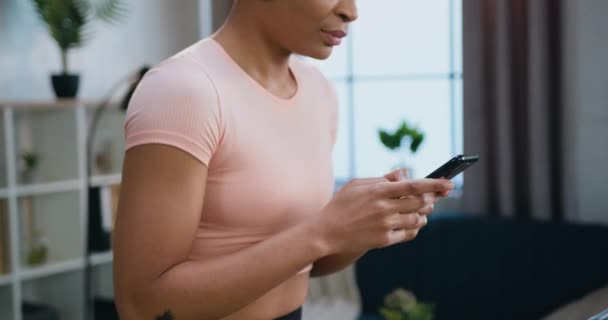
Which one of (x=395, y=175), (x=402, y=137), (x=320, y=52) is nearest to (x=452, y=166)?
(x=395, y=175)

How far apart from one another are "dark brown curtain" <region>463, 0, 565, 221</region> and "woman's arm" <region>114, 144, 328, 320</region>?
247 centimetres

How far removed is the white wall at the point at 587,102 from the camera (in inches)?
121

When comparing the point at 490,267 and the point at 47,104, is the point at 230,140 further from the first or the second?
the point at 47,104

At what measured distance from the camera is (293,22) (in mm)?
947

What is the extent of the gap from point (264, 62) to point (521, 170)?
2468 mm

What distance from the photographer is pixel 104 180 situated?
12.2 feet

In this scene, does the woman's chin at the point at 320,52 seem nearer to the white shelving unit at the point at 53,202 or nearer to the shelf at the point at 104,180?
the white shelving unit at the point at 53,202

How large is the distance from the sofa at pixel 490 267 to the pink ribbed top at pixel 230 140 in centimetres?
200

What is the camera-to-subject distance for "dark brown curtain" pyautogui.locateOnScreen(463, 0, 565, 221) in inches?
123

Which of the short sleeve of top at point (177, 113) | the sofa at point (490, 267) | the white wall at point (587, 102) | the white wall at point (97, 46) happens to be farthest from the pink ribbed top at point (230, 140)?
the white wall at point (97, 46)

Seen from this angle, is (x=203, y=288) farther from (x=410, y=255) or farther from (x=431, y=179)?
(x=410, y=255)

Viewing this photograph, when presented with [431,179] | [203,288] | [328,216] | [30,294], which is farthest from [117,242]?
[30,294]

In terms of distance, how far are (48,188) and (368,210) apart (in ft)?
9.50

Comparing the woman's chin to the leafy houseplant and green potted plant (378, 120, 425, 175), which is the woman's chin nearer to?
the leafy houseplant
